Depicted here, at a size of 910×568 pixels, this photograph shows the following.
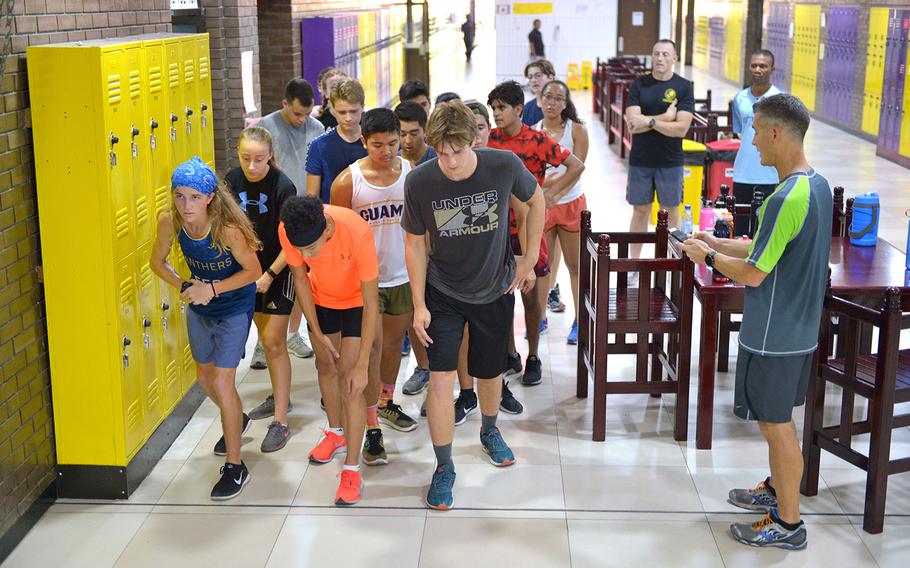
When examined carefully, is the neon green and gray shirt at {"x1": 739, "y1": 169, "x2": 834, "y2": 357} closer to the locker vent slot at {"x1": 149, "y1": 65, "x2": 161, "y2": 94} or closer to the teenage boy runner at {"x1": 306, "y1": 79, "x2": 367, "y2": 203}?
the teenage boy runner at {"x1": 306, "y1": 79, "x2": 367, "y2": 203}

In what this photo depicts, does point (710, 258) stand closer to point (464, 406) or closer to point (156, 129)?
point (464, 406)

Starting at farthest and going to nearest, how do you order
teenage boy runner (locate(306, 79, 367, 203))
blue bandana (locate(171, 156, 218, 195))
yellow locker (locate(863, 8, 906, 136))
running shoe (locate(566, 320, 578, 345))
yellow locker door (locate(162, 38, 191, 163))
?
1. yellow locker (locate(863, 8, 906, 136))
2. running shoe (locate(566, 320, 578, 345))
3. teenage boy runner (locate(306, 79, 367, 203))
4. yellow locker door (locate(162, 38, 191, 163))
5. blue bandana (locate(171, 156, 218, 195))

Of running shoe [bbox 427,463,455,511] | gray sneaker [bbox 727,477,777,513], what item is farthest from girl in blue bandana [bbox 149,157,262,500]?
gray sneaker [bbox 727,477,777,513]

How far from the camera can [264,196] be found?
4.54m

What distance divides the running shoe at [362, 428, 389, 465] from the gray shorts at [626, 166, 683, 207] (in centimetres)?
326

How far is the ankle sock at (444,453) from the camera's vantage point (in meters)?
4.09

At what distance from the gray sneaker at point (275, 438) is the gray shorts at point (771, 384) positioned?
216 centimetres

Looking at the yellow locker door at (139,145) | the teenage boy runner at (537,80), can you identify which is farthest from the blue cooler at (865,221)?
the yellow locker door at (139,145)

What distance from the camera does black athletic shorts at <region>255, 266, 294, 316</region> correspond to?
4566 millimetres

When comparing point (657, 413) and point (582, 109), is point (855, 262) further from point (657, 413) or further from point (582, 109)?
point (582, 109)

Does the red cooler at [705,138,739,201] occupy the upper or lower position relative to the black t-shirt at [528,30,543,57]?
lower

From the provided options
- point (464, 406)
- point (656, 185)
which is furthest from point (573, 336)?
point (656, 185)

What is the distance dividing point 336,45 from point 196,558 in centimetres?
709

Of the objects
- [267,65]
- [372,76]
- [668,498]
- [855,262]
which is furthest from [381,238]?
[372,76]
